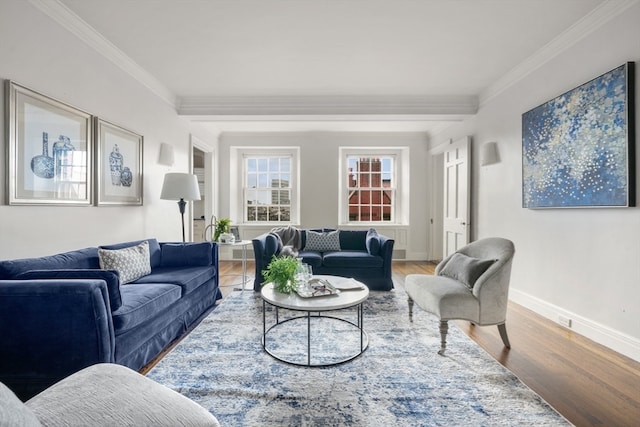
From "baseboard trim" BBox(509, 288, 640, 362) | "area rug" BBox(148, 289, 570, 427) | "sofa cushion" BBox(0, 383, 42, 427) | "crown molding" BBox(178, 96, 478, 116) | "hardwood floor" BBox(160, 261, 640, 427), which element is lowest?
"hardwood floor" BBox(160, 261, 640, 427)

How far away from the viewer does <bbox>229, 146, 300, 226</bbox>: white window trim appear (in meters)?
5.99

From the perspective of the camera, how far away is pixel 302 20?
249 centimetres

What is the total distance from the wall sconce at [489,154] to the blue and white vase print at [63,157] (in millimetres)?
4367

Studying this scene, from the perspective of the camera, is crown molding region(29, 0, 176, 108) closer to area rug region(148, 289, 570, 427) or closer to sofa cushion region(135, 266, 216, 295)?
sofa cushion region(135, 266, 216, 295)

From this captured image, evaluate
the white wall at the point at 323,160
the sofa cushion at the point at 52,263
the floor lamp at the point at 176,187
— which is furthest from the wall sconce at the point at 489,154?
the sofa cushion at the point at 52,263

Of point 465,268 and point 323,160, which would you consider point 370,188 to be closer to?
point 323,160

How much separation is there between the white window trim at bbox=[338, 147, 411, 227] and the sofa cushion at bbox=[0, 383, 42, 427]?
5.34 meters

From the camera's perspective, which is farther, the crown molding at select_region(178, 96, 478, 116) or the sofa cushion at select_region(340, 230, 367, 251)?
the sofa cushion at select_region(340, 230, 367, 251)

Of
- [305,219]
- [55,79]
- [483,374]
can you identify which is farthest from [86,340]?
[305,219]

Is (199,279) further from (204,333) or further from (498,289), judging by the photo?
(498,289)

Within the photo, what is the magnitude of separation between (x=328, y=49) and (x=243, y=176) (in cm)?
373

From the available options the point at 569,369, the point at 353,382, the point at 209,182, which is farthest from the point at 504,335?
the point at 209,182

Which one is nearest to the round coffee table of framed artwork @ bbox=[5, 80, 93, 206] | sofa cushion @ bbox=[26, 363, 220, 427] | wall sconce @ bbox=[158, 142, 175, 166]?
sofa cushion @ bbox=[26, 363, 220, 427]

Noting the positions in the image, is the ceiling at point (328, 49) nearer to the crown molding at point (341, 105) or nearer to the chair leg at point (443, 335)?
the crown molding at point (341, 105)
